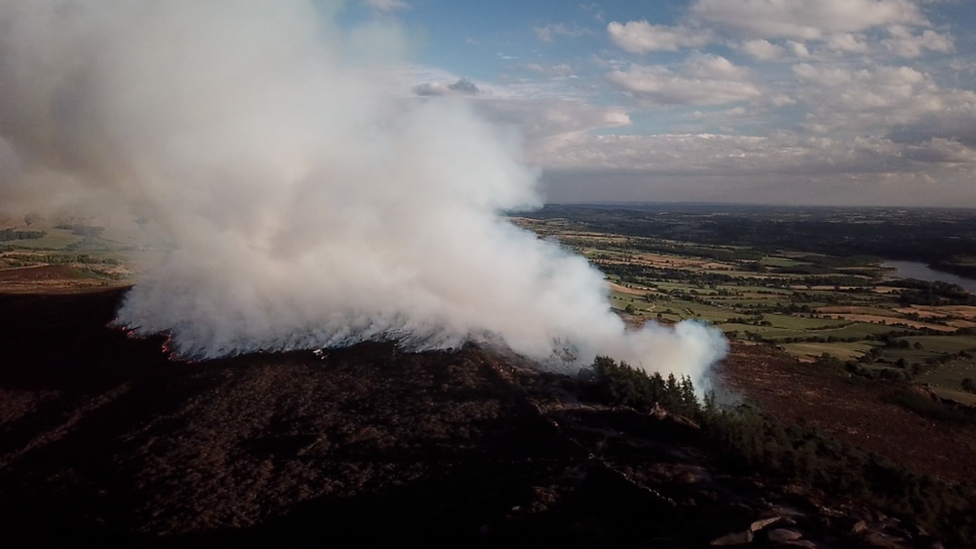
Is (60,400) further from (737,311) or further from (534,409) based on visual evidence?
(737,311)

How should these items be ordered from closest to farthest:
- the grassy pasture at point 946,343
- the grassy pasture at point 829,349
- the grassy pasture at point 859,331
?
1. the grassy pasture at point 829,349
2. the grassy pasture at point 946,343
3. the grassy pasture at point 859,331

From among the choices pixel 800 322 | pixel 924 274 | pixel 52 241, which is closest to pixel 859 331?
pixel 800 322

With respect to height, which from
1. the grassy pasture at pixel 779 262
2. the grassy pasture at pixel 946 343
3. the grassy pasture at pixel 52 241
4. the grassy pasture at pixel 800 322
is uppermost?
the grassy pasture at pixel 52 241

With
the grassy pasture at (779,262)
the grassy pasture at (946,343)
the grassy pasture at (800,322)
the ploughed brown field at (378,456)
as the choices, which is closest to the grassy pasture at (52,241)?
the ploughed brown field at (378,456)

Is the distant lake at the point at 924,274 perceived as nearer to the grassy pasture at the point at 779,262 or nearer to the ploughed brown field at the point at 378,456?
the grassy pasture at the point at 779,262

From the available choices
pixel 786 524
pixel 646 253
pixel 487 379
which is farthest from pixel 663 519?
pixel 646 253

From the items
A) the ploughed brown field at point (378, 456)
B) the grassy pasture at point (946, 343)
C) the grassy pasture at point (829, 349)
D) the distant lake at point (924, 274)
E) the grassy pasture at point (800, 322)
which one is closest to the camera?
the ploughed brown field at point (378, 456)

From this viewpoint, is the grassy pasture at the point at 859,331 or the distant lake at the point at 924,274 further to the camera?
the distant lake at the point at 924,274
